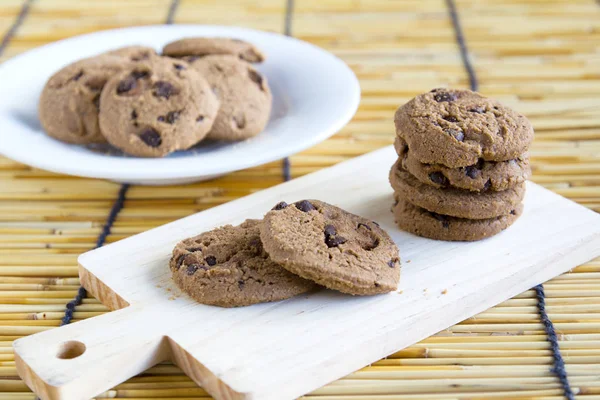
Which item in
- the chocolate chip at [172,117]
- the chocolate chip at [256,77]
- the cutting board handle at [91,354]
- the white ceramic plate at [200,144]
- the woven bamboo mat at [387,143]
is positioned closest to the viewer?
the cutting board handle at [91,354]

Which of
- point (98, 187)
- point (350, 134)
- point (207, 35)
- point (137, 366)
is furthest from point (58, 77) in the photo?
point (137, 366)

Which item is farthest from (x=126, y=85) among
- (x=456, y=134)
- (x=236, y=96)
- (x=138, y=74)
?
(x=456, y=134)

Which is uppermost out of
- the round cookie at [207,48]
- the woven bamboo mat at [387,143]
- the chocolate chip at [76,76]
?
the chocolate chip at [76,76]

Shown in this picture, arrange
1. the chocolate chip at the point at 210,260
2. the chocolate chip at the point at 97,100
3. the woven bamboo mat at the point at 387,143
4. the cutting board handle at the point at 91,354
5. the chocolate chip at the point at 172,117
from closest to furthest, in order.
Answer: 1. the cutting board handle at the point at 91,354
2. the woven bamboo mat at the point at 387,143
3. the chocolate chip at the point at 210,260
4. the chocolate chip at the point at 172,117
5. the chocolate chip at the point at 97,100

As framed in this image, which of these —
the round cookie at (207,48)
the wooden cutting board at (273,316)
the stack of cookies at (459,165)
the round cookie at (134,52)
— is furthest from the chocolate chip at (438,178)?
the round cookie at (134,52)

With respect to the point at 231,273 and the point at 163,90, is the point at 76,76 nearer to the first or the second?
the point at 163,90

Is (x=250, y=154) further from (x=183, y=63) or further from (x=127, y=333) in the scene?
(x=127, y=333)

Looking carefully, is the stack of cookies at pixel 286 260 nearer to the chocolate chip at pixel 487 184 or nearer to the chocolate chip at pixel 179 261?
the chocolate chip at pixel 179 261
